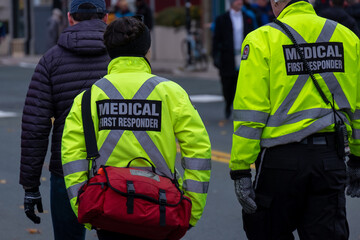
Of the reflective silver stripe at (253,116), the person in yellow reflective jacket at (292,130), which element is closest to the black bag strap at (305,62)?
the person in yellow reflective jacket at (292,130)

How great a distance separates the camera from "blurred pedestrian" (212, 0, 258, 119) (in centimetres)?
1334

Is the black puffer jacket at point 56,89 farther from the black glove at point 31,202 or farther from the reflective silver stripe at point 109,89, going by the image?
the reflective silver stripe at point 109,89

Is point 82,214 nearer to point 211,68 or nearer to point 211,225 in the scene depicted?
point 211,225

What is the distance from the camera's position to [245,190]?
428 cm

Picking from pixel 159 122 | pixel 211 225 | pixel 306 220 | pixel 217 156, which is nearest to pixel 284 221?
pixel 306 220

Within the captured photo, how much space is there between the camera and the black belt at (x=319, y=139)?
424cm

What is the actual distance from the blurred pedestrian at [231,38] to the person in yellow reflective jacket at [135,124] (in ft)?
30.7

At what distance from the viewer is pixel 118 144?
12.7 feet

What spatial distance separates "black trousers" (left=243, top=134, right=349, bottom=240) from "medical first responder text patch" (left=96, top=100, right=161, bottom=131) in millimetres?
698

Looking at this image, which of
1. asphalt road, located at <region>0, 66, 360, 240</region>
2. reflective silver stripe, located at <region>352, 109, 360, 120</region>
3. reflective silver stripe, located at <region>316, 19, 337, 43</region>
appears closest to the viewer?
reflective silver stripe, located at <region>316, 19, 337, 43</region>

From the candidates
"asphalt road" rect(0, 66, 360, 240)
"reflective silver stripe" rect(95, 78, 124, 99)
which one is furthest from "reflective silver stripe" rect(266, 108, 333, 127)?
"asphalt road" rect(0, 66, 360, 240)

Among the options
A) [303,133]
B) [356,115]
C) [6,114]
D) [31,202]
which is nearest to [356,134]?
[356,115]

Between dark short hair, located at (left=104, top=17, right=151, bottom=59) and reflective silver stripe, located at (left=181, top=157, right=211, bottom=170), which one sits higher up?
dark short hair, located at (left=104, top=17, right=151, bottom=59)

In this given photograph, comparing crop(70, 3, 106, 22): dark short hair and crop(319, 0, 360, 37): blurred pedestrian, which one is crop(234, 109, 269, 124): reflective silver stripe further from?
crop(319, 0, 360, 37): blurred pedestrian
